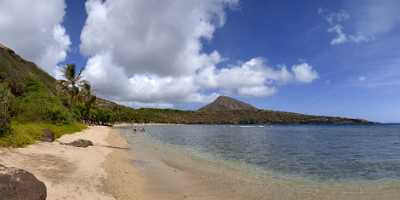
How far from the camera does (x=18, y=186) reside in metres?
7.98

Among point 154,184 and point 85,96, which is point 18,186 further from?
point 85,96

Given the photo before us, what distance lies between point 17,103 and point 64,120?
35.5 feet

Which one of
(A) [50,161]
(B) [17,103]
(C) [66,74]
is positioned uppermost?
(C) [66,74]

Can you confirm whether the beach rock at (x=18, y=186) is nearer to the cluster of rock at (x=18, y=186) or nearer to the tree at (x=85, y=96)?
the cluster of rock at (x=18, y=186)

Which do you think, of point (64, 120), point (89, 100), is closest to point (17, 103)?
point (64, 120)

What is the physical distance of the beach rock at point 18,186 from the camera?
774cm

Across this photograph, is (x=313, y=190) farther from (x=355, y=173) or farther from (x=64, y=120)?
(x=64, y=120)

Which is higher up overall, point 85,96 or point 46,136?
point 85,96

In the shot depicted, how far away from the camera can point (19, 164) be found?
13.8m

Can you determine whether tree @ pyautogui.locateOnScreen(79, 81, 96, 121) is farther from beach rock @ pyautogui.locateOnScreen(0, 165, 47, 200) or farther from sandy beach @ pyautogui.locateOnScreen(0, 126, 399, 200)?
beach rock @ pyautogui.locateOnScreen(0, 165, 47, 200)

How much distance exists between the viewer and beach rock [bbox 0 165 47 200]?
774 centimetres

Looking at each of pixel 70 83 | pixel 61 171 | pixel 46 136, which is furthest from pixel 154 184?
pixel 70 83

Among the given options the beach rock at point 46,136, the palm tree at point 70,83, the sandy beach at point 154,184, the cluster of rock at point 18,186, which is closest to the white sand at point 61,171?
the sandy beach at point 154,184

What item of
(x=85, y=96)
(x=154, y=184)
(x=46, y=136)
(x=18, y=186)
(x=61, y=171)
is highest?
(x=85, y=96)
